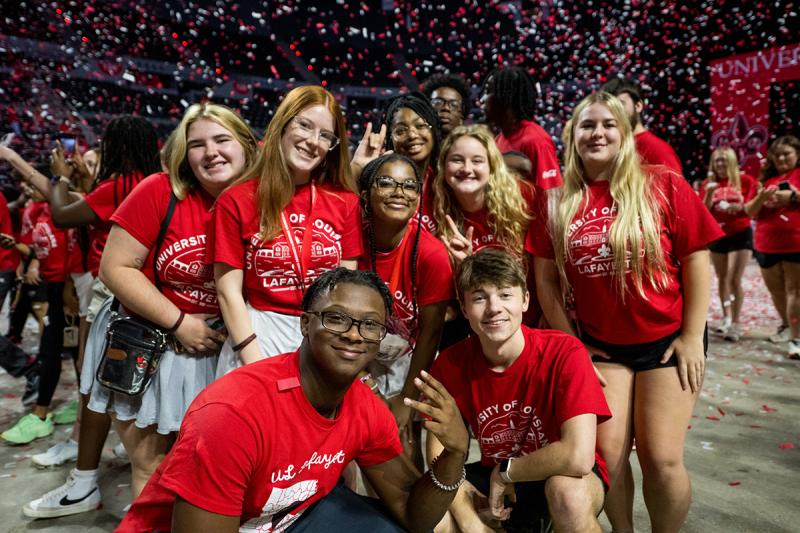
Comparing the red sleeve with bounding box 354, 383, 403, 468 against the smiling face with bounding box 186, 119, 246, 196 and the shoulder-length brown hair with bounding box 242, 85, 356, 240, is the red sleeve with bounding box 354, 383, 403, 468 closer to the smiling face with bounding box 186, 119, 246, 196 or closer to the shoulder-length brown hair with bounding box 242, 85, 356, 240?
the shoulder-length brown hair with bounding box 242, 85, 356, 240

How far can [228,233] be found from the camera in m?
1.96

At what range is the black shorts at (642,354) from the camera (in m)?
2.19

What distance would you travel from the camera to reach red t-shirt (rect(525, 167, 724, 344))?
7.06ft

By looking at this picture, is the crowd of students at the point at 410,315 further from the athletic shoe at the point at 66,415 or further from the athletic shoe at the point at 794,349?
the athletic shoe at the point at 794,349

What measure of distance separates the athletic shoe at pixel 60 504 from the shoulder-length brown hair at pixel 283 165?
1765mm

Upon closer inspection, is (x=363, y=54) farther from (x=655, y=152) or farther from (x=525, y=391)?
(x=525, y=391)

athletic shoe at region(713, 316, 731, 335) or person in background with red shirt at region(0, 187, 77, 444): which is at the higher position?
person in background with red shirt at region(0, 187, 77, 444)

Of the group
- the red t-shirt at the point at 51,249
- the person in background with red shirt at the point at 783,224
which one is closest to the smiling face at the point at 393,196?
the red t-shirt at the point at 51,249

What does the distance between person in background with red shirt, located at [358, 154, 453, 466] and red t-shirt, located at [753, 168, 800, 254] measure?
14.8 ft

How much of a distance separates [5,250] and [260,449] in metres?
4.80

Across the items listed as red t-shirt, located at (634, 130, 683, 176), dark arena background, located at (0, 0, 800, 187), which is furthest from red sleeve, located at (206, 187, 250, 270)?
dark arena background, located at (0, 0, 800, 187)

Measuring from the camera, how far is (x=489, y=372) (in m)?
1.96

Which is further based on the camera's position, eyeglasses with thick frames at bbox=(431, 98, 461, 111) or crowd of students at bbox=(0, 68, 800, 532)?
eyeglasses with thick frames at bbox=(431, 98, 461, 111)

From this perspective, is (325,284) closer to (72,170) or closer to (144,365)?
(144,365)
